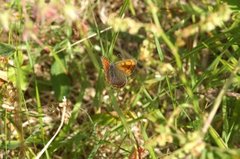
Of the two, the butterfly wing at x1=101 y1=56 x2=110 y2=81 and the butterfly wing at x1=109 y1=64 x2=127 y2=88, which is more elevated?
the butterfly wing at x1=101 y1=56 x2=110 y2=81

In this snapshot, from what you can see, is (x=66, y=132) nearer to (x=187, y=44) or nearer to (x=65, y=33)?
(x=65, y=33)

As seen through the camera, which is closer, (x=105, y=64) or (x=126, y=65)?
(x=105, y=64)

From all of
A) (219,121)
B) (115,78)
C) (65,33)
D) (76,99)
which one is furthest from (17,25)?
(219,121)

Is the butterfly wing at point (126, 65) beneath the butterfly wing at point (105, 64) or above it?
beneath
